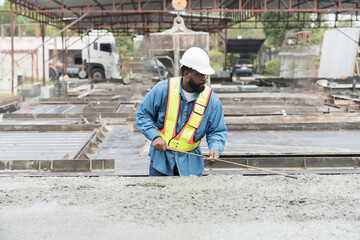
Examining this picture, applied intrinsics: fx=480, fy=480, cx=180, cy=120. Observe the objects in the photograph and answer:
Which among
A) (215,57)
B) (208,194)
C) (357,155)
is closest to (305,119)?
(357,155)

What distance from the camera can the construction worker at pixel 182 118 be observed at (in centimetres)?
391

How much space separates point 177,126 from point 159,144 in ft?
0.83

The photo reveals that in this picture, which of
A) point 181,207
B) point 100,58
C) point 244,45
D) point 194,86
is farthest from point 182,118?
point 244,45

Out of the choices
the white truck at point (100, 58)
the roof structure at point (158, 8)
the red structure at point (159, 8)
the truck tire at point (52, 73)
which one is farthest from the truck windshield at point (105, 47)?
the truck tire at point (52, 73)

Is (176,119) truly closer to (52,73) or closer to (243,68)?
(52,73)

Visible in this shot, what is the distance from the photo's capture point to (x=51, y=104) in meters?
16.3

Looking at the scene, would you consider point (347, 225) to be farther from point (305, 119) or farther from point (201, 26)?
point (201, 26)

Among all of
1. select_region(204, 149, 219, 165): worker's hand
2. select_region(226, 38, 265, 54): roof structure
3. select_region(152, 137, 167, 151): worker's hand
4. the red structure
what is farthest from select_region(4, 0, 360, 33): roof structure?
select_region(152, 137, 167, 151): worker's hand

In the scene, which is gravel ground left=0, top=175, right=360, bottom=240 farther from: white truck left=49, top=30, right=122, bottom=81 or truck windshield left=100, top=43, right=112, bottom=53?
truck windshield left=100, top=43, right=112, bottom=53

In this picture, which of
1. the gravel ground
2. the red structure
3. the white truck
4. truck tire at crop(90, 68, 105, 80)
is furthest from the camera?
truck tire at crop(90, 68, 105, 80)

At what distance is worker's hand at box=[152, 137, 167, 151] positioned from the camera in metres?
3.85

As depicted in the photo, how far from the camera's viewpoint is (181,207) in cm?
316

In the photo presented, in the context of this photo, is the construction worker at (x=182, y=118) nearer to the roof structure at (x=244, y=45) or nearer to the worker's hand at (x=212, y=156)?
the worker's hand at (x=212, y=156)

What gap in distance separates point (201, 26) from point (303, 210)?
30.6 m
